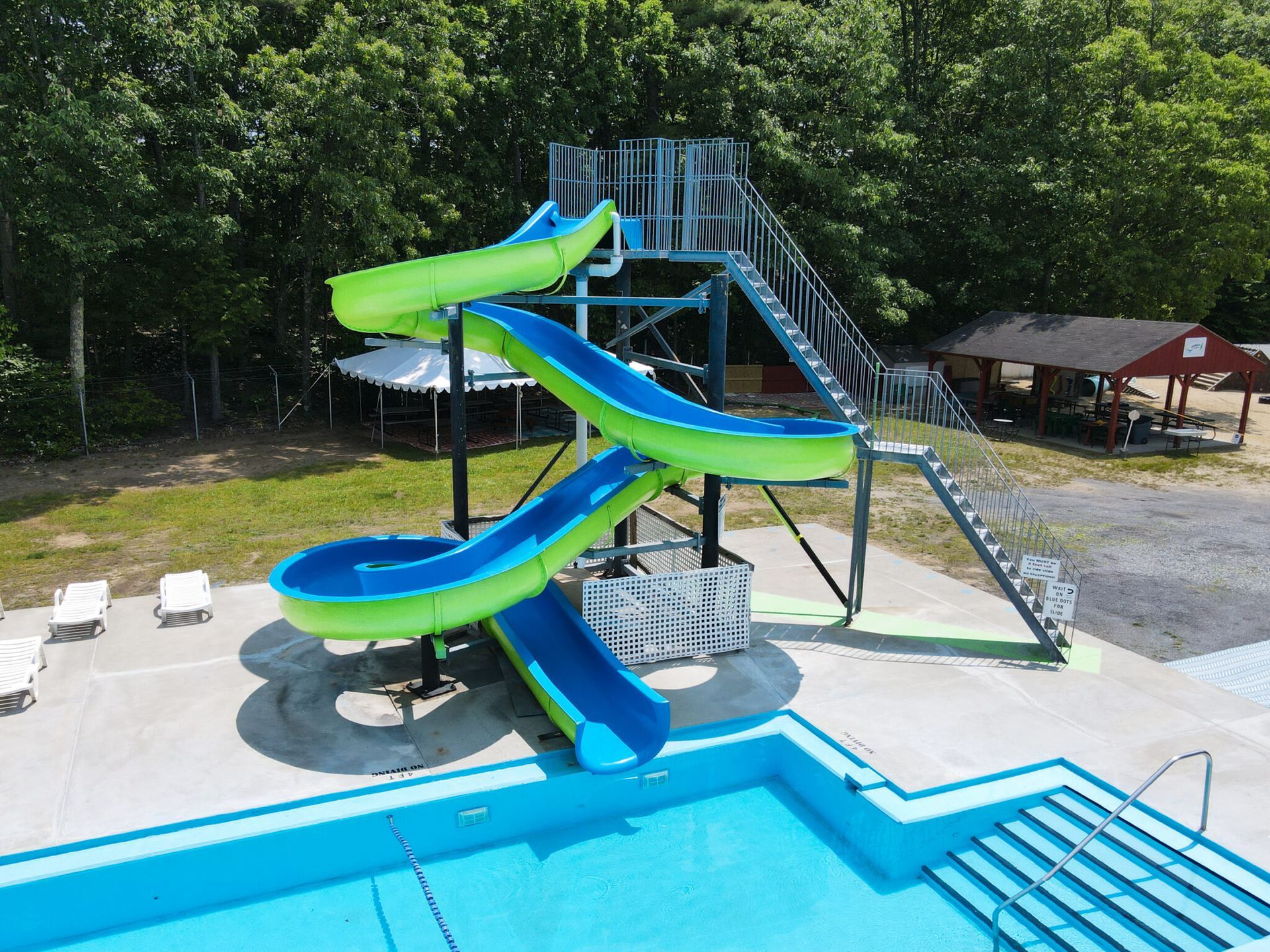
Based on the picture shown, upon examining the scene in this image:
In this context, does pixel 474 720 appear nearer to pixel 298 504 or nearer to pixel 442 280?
pixel 442 280

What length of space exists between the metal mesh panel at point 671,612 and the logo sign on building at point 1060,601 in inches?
148

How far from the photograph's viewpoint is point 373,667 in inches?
453

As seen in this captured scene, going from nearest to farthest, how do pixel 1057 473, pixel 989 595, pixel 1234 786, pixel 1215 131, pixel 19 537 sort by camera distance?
pixel 1234 786
pixel 989 595
pixel 19 537
pixel 1057 473
pixel 1215 131

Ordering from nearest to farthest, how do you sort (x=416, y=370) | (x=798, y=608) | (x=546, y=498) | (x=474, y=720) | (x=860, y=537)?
(x=474, y=720) < (x=546, y=498) < (x=860, y=537) < (x=798, y=608) < (x=416, y=370)

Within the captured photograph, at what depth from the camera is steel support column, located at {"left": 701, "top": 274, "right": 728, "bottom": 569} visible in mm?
12132

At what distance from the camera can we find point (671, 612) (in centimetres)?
1184

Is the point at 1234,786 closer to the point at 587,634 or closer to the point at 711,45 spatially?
the point at 587,634

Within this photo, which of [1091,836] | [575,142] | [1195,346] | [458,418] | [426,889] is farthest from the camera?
[575,142]

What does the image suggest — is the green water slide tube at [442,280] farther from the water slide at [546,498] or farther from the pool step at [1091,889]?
the pool step at [1091,889]

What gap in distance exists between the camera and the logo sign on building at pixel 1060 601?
11.6 m

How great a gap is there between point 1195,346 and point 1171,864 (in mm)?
22117

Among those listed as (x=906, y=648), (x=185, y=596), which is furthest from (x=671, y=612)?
(x=185, y=596)

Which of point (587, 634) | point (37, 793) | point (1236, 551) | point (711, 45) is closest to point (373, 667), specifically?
point (587, 634)

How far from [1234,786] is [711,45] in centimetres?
2749
